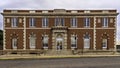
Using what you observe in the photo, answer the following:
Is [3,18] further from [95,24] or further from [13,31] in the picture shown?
[95,24]

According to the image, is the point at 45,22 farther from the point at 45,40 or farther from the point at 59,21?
the point at 45,40

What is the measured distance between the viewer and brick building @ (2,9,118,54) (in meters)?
62.7

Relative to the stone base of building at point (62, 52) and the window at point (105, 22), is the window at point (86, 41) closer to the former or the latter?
the window at point (105, 22)

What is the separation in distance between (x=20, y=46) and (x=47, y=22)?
7.03 metres

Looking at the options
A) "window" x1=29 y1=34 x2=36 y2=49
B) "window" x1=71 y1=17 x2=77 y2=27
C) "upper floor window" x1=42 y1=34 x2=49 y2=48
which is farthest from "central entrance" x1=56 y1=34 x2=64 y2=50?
"window" x1=29 y1=34 x2=36 y2=49

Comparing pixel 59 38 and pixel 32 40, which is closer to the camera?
pixel 59 38

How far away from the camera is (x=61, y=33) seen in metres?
62.4

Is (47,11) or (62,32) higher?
(47,11)

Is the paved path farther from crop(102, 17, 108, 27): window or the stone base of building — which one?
crop(102, 17, 108, 27): window

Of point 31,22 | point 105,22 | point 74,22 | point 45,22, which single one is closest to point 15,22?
point 31,22

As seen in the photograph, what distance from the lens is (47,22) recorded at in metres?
63.3

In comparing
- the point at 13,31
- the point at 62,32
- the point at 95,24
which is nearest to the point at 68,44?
the point at 62,32

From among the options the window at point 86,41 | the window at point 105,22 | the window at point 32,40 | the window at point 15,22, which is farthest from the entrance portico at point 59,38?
the window at point 105,22

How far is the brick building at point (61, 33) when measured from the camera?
6272cm
